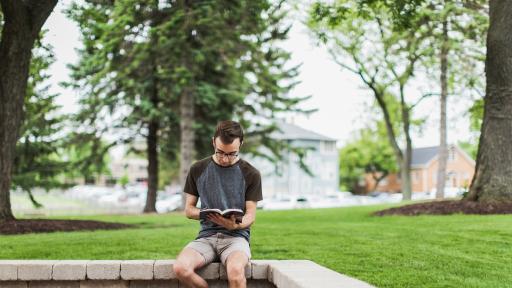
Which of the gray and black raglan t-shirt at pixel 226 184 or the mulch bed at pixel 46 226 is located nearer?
the gray and black raglan t-shirt at pixel 226 184

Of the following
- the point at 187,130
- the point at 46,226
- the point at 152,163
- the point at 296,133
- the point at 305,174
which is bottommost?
the point at 46,226

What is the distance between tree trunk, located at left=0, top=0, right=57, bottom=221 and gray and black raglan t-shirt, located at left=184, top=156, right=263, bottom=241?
28.1 ft

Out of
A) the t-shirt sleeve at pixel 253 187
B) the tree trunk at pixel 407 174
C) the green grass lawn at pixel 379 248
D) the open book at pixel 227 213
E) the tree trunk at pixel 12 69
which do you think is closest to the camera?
the open book at pixel 227 213

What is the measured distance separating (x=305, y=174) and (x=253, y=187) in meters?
71.9

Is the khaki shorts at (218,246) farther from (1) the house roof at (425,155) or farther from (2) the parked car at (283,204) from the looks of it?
(1) the house roof at (425,155)

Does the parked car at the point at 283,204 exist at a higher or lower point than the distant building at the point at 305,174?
lower

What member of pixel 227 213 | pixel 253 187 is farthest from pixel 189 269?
pixel 253 187

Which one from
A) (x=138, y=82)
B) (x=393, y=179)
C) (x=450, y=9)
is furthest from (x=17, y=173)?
(x=393, y=179)

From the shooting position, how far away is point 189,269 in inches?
201

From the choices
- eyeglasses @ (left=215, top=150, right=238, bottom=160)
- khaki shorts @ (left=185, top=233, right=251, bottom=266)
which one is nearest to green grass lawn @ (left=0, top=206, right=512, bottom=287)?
khaki shorts @ (left=185, top=233, right=251, bottom=266)

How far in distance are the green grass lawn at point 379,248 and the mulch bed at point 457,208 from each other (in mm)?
1173

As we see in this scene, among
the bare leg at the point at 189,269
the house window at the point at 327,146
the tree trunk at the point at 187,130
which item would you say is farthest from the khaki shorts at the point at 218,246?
the house window at the point at 327,146

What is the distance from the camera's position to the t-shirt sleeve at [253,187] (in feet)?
17.6

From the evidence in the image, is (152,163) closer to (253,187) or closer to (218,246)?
(218,246)
